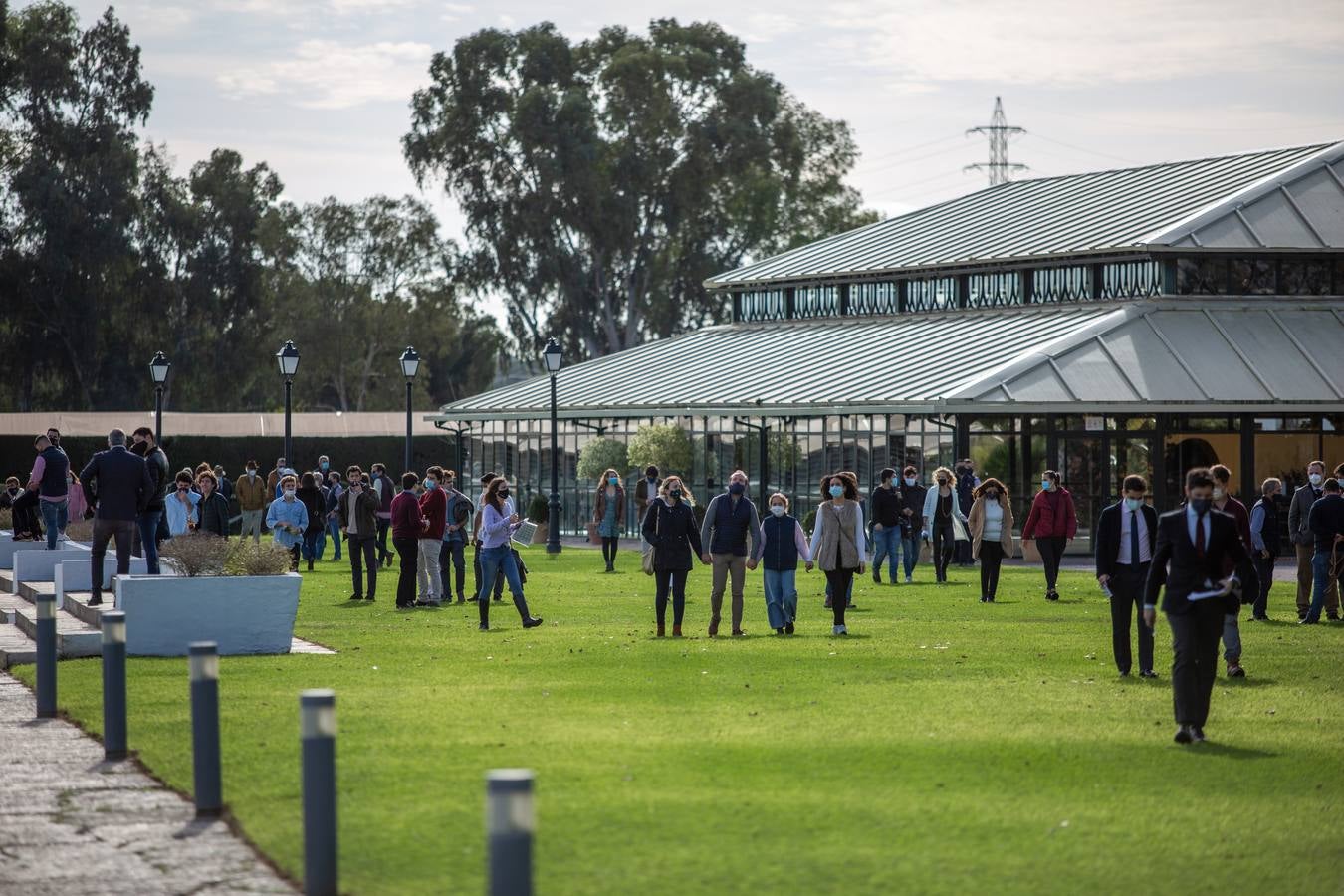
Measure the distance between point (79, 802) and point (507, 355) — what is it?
74.6 meters

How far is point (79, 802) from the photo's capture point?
10867mm

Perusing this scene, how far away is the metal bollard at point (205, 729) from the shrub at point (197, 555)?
9.18 metres

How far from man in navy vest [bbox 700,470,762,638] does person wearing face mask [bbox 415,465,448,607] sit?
509cm

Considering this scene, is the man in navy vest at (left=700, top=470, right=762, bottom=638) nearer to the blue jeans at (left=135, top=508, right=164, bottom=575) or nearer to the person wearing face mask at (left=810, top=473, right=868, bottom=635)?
the person wearing face mask at (left=810, top=473, right=868, bottom=635)

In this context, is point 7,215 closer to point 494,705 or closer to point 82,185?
point 82,185

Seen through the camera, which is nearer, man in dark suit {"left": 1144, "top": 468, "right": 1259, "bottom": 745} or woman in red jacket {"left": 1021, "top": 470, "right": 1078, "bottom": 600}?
man in dark suit {"left": 1144, "top": 468, "right": 1259, "bottom": 745}

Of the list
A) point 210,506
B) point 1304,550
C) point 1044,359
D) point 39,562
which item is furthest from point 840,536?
point 1044,359

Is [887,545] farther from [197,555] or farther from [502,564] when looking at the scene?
[197,555]

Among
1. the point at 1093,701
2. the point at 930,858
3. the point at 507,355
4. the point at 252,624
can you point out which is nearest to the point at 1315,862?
the point at 930,858

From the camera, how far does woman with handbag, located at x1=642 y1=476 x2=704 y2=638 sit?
21375 millimetres

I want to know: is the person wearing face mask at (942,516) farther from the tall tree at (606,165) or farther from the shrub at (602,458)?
the tall tree at (606,165)

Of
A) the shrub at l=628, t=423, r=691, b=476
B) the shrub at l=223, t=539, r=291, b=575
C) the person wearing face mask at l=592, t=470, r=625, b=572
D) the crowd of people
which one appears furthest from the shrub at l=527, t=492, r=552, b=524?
the shrub at l=223, t=539, r=291, b=575

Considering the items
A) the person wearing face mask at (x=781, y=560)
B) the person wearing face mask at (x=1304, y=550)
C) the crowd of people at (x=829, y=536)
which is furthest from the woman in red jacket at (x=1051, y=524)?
the person wearing face mask at (x=781, y=560)

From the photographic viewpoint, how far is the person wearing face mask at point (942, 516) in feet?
101
